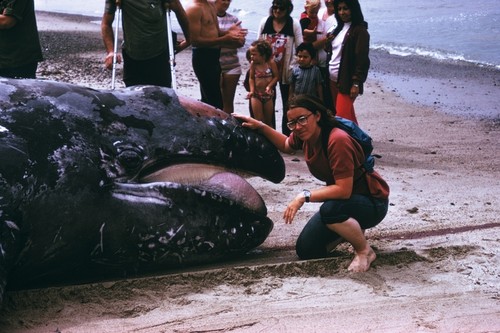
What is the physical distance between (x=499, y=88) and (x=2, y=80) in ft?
38.3

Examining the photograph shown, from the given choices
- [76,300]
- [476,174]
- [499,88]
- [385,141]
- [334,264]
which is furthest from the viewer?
[499,88]

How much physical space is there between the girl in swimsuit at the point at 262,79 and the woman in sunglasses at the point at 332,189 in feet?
10.2

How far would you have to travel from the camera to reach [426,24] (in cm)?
2733

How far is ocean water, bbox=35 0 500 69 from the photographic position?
2123cm

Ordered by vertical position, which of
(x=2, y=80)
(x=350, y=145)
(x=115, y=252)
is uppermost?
(x=2, y=80)

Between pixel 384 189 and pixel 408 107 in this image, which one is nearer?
pixel 384 189

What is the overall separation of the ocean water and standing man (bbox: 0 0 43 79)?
508 inches

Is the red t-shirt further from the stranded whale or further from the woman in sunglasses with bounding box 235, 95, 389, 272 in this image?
the stranded whale

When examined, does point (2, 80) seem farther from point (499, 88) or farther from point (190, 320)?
point (499, 88)

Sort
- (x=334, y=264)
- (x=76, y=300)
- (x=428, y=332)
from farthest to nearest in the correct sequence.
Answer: (x=334, y=264)
(x=76, y=300)
(x=428, y=332)

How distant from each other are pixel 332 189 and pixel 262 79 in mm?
3849

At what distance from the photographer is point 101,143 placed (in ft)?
16.5

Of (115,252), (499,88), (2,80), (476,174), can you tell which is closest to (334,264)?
(115,252)

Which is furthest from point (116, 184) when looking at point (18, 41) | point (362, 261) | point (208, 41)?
point (208, 41)
